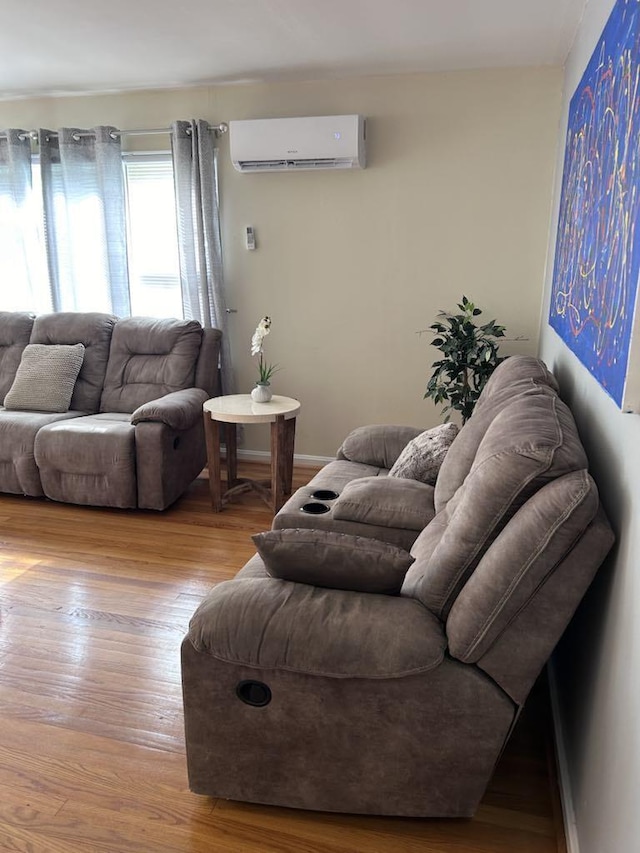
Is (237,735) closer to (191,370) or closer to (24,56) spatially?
(191,370)

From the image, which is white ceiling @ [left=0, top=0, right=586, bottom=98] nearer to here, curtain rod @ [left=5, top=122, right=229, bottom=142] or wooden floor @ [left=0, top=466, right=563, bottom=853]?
curtain rod @ [left=5, top=122, right=229, bottom=142]

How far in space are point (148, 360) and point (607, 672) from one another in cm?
350

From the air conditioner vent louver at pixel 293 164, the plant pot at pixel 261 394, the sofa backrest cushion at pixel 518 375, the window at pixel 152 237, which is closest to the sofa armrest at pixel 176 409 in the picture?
the plant pot at pixel 261 394

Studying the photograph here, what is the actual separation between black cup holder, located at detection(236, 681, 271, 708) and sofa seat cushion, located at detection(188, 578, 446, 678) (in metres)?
0.08

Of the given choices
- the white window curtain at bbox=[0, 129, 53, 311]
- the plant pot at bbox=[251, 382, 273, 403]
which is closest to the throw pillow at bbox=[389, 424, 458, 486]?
the plant pot at bbox=[251, 382, 273, 403]

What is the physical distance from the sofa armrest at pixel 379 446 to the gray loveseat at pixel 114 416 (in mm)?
1103

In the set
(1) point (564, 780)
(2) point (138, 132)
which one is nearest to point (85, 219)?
(2) point (138, 132)

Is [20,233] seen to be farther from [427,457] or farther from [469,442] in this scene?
[469,442]

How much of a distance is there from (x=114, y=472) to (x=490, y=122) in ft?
9.70

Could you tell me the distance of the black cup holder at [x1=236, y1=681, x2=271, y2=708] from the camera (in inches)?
64.3

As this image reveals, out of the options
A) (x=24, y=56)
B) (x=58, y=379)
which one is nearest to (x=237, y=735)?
(x=58, y=379)

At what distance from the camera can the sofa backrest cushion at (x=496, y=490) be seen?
1.53 meters

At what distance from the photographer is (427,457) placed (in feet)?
8.79

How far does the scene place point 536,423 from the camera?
168 centimetres
